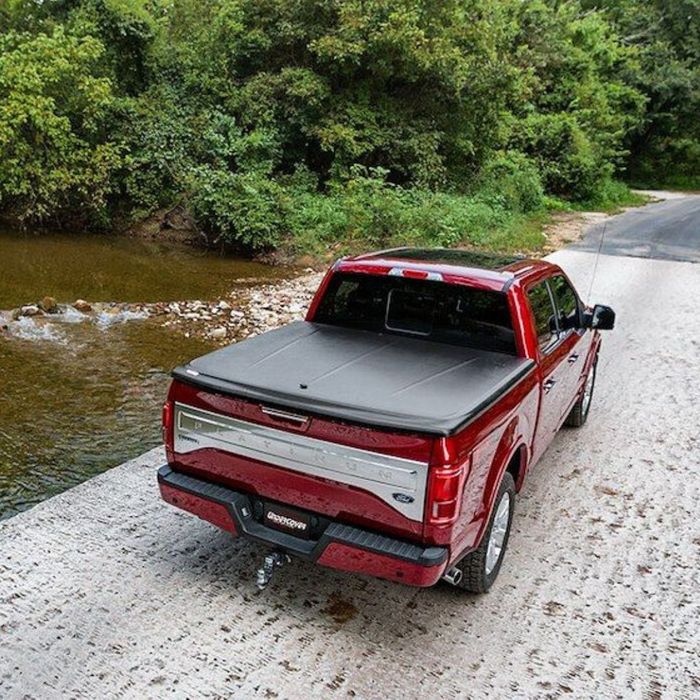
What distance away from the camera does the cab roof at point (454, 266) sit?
14.4 feet

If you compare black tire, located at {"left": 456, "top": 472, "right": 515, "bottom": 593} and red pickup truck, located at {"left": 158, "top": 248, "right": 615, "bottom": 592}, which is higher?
red pickup truck, located at {"left": 158, "top": 248, "right": 615, "bottom": 592}

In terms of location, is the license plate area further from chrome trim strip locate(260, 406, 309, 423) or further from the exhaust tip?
the exhaust tip

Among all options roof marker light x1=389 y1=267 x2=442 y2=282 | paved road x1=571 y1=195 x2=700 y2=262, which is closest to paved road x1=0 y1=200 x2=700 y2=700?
roof marker light x1=389 y1=267 x2=442 y2=282

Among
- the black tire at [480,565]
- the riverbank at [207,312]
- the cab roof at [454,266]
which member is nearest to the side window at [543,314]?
the cab roof at [454,266]

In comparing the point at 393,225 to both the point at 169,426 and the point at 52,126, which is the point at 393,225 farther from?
the point at 169,426

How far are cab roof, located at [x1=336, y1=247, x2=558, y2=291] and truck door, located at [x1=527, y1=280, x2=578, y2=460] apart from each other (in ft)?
0.66

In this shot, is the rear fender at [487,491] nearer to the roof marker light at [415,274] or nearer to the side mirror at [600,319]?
the roof marker light at [415,274]

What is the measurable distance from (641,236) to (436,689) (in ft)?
64.8

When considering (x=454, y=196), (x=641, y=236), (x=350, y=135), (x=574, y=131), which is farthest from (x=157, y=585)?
(x=574, y=131)

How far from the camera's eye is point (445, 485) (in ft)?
9.77

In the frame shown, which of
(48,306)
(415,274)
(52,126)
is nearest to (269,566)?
(415,274)

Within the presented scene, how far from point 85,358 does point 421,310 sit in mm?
5524

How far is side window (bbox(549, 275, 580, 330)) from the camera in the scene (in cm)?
504

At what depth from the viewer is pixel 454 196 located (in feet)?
63.3
